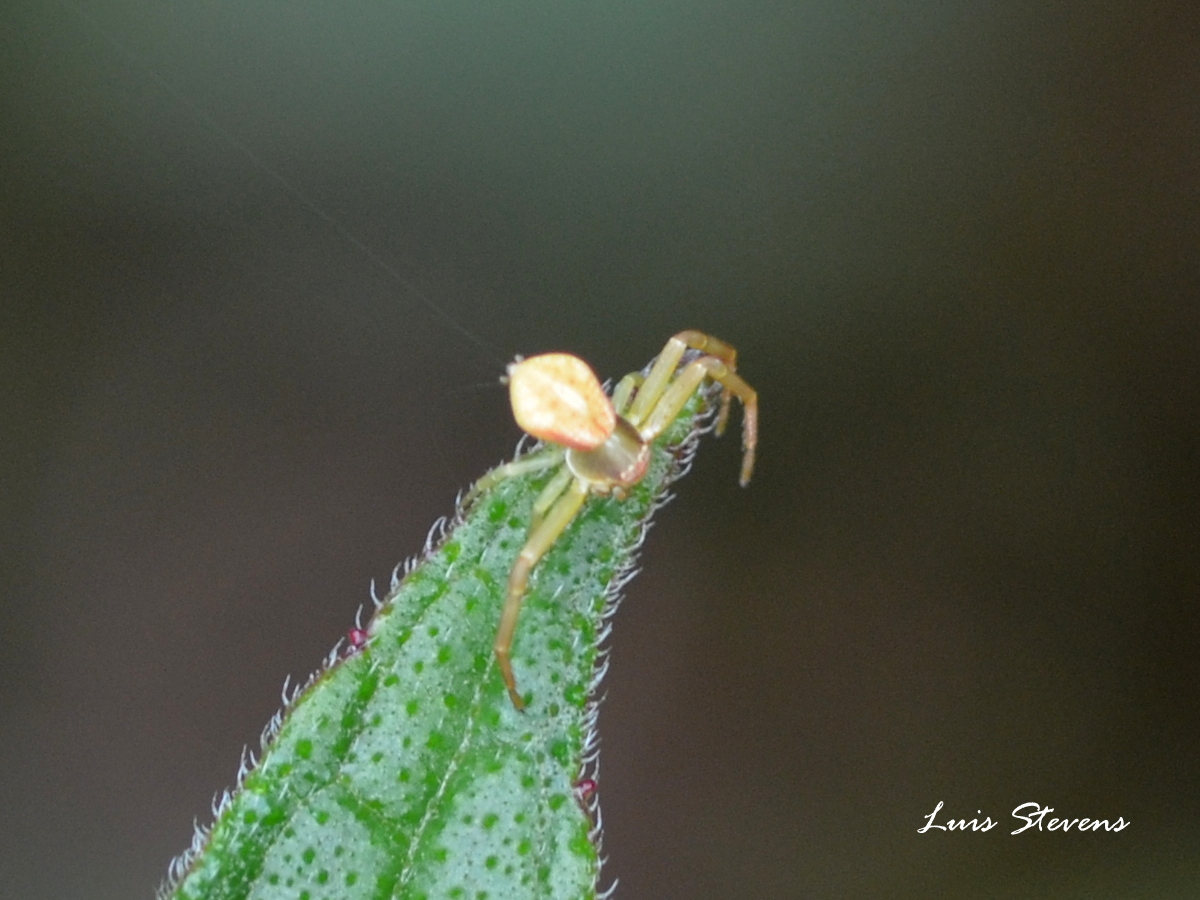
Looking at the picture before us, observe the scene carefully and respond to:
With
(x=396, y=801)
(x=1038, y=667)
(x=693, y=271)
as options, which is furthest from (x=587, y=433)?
(x=1038, y=667)

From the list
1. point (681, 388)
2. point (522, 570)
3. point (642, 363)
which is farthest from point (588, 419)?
point (642, 363)

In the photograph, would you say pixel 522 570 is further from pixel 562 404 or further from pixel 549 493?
pixel 562 404

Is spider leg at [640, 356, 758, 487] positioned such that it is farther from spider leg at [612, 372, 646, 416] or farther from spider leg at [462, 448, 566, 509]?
spider leg at [462, 448, 566, 509]

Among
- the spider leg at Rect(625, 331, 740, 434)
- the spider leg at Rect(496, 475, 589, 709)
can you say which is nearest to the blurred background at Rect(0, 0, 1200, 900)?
the spider leg at Rect(625, 331, 740, 434)

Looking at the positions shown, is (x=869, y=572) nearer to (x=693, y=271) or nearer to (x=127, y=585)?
(x=693, y=271)

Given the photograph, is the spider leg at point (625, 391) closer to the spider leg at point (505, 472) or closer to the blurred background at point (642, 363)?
the spider leg at point (505, 472)

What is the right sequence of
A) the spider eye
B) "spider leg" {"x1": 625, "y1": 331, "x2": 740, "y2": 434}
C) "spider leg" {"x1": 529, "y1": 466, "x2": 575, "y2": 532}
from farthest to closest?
"spider leg" {"x1": 625, "y1": 331, "x2": 740, "y2": 434} → the spider eye → "spider leg" {"x1": 529, "y1": 466, "x2": 575, "y2": 532}
